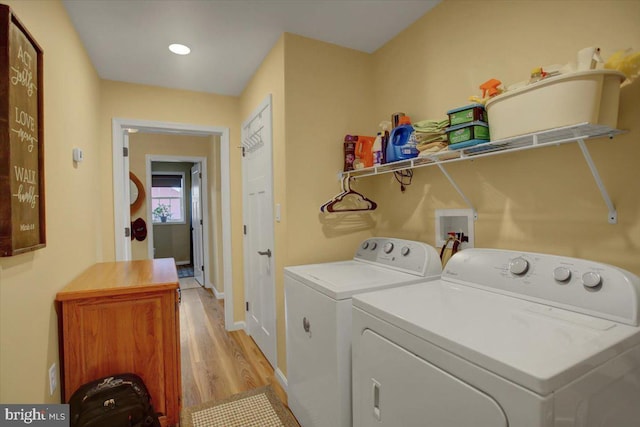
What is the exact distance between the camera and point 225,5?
1763 millimetres

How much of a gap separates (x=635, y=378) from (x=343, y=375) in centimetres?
93

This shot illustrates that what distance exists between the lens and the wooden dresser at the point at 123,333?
1.52m

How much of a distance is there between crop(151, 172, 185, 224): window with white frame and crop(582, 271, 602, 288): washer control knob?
23.6 ft

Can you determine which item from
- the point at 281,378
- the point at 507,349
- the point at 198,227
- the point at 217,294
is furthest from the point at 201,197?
Result: the point at 507,349

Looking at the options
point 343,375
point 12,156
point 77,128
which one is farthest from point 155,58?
point 343,375

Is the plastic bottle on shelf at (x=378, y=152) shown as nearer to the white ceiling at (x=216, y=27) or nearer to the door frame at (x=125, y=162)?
the white ceiling at (x=216, y=27)

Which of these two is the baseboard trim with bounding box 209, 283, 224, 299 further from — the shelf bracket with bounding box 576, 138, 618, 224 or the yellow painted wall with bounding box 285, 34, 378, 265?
the shelf bracket with bounding box 576, 138, 618, 224

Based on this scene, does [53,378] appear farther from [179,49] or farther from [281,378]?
[179,49]

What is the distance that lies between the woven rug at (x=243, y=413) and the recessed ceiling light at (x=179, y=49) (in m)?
2.42

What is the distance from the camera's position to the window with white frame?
7.04m

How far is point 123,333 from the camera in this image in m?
1.61

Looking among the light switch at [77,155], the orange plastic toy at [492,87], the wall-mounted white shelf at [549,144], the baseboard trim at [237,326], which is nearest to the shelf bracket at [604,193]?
the wall-mounted white shelf at [549,144]

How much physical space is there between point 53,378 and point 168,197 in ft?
20.6

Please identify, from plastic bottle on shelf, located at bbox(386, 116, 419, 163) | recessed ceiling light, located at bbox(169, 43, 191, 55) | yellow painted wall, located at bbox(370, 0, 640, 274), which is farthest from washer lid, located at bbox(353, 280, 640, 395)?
recessed ceiling light, located at bbox(169, 43, 191, 55)
